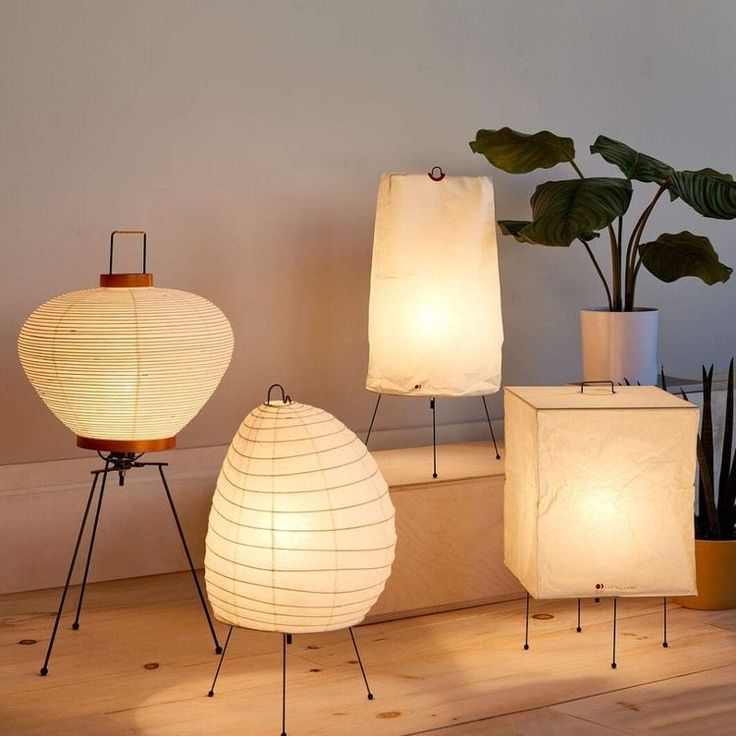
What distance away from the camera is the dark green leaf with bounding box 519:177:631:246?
2789 mm

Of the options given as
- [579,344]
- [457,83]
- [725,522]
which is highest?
[457,83]

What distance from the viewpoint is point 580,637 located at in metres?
2.60

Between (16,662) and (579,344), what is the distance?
1.94 meters

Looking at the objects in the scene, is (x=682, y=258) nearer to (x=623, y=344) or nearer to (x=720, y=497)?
(x=623, y=344)

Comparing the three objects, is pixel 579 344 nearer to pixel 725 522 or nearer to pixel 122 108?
pixel 725 522

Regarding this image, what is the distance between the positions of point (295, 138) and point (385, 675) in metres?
1.46

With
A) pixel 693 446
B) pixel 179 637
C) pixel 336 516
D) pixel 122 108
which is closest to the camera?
pixel 336 516

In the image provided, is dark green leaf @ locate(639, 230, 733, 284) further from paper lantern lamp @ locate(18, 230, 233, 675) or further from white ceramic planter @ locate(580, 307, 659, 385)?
paper lantern lamp @ locate(18, 230, 233, 675)

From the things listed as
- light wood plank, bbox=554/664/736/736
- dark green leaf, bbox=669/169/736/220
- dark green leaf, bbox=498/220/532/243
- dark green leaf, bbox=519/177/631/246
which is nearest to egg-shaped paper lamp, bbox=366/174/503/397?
dark green leaf, bbox=519/177/631/246

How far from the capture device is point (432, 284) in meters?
2.75

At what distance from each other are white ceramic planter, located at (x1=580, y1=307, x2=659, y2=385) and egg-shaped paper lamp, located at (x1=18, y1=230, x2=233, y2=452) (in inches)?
42.2

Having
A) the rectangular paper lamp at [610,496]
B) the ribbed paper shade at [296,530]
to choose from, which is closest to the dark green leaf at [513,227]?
the rectangular paper lamp at [610,496]

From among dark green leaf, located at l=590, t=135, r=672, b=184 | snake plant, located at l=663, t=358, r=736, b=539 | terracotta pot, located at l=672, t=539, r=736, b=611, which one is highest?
dark green leaf, located at l=590, t=135, r=672, b=184

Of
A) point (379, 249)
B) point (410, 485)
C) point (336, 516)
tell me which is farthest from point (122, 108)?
point (336, 516)
